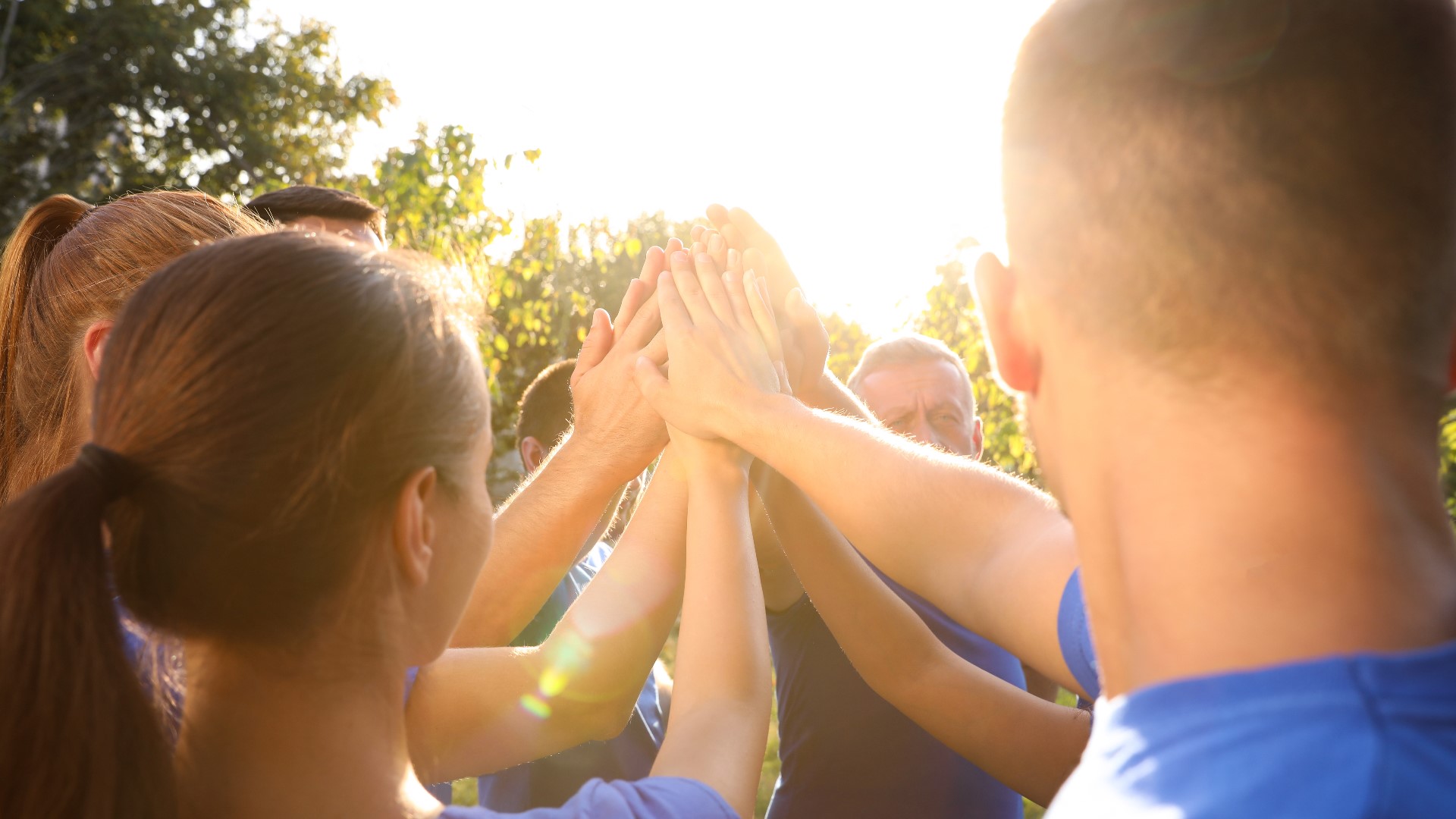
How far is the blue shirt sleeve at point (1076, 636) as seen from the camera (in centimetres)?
179

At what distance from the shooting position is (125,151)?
65.5ft

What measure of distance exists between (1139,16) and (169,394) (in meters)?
1.25

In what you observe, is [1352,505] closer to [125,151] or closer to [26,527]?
[26,527]

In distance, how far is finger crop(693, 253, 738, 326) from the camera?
268cm

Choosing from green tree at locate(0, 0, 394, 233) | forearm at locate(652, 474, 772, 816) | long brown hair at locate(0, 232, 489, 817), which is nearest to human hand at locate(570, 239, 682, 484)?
forearm at locate(652, 474, 772, 816)

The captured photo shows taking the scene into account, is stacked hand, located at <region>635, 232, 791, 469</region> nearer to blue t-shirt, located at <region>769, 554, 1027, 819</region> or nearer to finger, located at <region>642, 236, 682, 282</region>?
finger, located at <region>642, 236, 682, 282</region>

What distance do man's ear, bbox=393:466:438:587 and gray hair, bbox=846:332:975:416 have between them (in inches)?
124

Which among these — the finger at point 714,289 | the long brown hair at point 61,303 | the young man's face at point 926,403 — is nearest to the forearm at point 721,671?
the finger at point 714,289

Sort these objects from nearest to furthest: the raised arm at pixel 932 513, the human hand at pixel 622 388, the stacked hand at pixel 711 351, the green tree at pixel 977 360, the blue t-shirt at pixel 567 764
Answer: the raised arm at pixel 932 513
the stacked hand at pixel 711 351
the human hand at pixel 622 388
the blue t-shirt at pixel 567 764
the green tree at pixel 977 360

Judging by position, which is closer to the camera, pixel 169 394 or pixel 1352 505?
pixel 1352 505

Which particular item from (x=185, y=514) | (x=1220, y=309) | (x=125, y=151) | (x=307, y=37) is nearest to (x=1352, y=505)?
(x=1220, y=309)

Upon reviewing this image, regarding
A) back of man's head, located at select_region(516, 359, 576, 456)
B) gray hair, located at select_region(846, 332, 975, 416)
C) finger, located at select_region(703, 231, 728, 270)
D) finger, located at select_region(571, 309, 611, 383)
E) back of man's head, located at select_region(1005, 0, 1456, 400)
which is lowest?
back of man's head, located at select_region(516, 359, 576, 456)

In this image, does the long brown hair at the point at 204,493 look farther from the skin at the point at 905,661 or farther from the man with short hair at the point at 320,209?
the man with short hair at the point at 320,209

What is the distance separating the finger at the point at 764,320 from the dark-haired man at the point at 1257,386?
1.55 m
